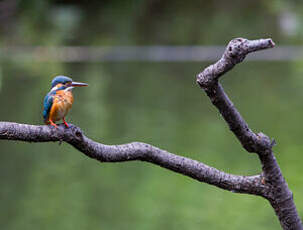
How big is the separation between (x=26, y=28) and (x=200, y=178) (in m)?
2.26

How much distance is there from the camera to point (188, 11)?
17.6 ft

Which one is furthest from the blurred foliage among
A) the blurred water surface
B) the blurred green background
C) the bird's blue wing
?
the bird's blue wing

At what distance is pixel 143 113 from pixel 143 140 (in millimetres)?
599

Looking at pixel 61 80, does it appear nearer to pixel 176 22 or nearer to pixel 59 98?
pixel 59 98

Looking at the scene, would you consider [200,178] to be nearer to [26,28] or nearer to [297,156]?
[26,28]

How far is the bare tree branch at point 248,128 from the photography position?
0.62 m

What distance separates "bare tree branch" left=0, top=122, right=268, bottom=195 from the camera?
0.67 meters

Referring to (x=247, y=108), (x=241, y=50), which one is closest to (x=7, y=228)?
(x=247, y=108)

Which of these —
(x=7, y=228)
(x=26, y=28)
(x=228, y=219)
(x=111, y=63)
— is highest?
(x=111, y=63)

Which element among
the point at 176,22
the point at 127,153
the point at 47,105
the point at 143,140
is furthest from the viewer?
the point at 176,22

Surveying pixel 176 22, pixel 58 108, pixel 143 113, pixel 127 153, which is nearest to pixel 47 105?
pixel 58 108

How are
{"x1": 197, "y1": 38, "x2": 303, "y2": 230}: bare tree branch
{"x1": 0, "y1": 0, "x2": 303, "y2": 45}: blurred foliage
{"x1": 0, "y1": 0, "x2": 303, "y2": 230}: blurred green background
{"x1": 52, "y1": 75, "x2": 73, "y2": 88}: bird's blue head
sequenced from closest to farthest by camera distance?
{"x1": 197, "y1": 38, "x2": 303, "y2": 230}: bare tree branch < {"x1": 52, "y1": 75, "x2": 73, "y2": 88}: bird's blue head < {"x1": 0, "y1": 0, "x2": 303, "y2": 230}: blurred green background < {"x1": 0, "y1": 0, "x2": 303, "y2": 45}: blurred foliage

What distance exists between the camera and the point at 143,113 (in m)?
3.89

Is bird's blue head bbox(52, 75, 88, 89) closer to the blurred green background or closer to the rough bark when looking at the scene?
the rough bark
